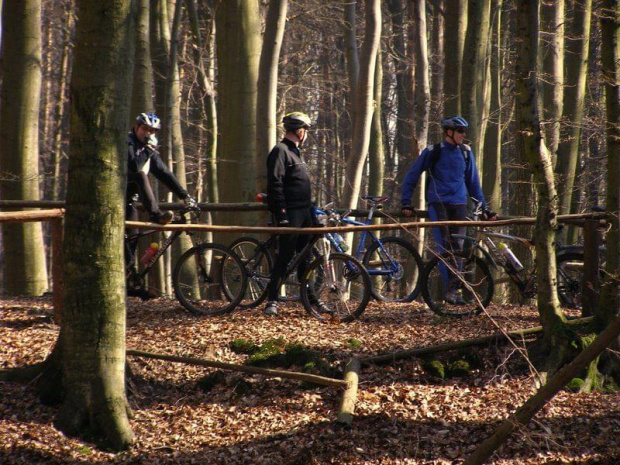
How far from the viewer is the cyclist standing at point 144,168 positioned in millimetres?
8438

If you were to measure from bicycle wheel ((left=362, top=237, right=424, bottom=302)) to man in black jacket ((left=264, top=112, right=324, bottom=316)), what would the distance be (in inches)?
49.8

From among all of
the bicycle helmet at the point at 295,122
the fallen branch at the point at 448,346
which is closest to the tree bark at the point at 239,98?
the bicycle helmet at the point at 295,122

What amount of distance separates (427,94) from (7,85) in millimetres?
7827

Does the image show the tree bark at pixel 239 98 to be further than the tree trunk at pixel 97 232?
Yes

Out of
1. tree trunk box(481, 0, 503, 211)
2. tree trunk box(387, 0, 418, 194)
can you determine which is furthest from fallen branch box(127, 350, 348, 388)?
tree trunk box(387, 0, 418, 194)

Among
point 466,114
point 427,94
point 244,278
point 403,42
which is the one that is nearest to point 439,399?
point 244,278

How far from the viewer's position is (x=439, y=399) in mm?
6730

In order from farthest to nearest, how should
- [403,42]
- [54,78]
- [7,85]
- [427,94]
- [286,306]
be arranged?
[54,78] < [403,42] < [427,94] < [7,85] < [286,306]

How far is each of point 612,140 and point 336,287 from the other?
10.3 feet

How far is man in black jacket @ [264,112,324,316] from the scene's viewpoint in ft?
27.6

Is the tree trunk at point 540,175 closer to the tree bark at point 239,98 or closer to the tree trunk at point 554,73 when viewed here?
the tree bark at point 239,98

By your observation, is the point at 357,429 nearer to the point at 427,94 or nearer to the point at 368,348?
the point at 368,348

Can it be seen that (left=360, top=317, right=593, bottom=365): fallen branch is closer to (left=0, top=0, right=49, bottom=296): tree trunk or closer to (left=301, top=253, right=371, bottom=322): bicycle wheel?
(left=301, top=253, right=371, bottom=322): bicycle wheel

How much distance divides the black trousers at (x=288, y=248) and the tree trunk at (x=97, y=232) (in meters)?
2.87
